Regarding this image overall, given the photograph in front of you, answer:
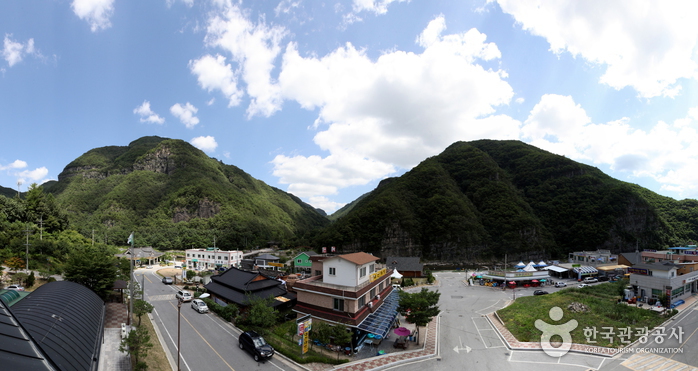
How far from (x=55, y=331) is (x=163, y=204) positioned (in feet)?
465

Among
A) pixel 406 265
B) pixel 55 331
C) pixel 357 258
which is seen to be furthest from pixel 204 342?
pixel 406 265

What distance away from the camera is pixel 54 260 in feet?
137

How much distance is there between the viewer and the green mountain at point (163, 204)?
10950 centimetres

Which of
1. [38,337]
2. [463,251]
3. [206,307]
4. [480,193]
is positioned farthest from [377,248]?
[38,337]

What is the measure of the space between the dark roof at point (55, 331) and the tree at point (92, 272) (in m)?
8.03

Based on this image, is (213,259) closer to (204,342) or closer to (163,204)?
(204,342)

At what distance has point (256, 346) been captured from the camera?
20.0 metres

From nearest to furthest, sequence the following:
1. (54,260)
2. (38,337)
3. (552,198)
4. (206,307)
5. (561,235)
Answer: (38,337) → (206,307) → (54,260) → (561,235) → (552,198)

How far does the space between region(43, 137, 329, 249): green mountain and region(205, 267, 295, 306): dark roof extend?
80325 millimetres

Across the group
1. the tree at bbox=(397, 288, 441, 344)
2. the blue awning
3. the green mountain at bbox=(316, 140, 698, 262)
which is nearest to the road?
the blue awning

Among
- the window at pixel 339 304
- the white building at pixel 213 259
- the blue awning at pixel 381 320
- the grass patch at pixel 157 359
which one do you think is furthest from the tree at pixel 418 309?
the white building at pixel 213 259

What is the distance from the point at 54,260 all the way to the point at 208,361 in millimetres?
40734

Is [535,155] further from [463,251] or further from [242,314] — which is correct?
[242,314]

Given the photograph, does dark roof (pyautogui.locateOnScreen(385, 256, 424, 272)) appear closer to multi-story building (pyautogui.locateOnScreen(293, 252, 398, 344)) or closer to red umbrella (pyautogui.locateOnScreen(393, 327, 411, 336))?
multi-story building (pyautogui.locateOnScreen(293, 252, 398, 344))
